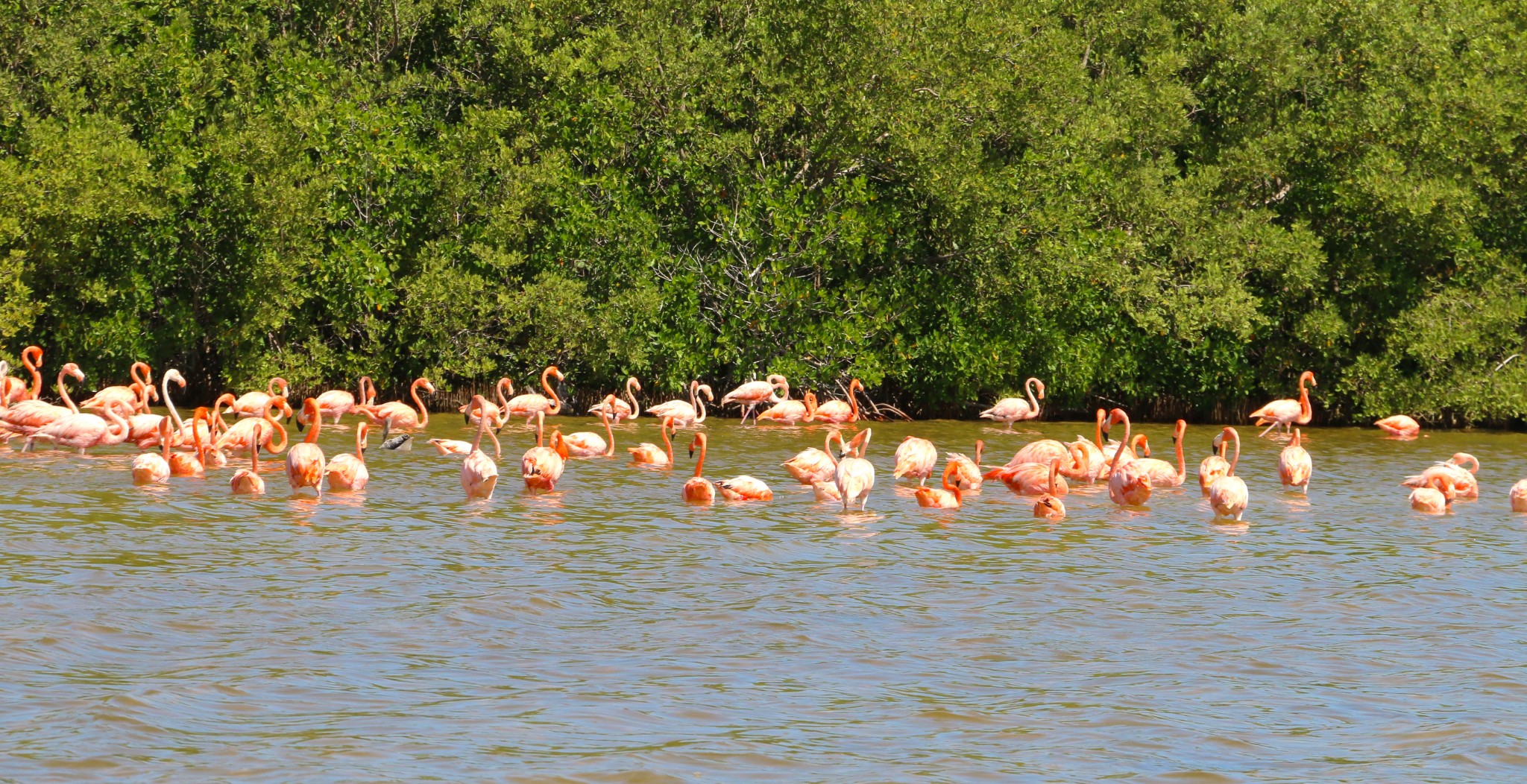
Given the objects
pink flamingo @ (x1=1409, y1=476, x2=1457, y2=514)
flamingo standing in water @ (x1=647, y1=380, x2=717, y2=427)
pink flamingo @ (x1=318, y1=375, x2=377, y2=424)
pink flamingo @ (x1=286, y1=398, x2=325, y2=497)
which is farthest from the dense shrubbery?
pink flamingo @ (x1=1409, y1=476, x2=1457, y2=514)

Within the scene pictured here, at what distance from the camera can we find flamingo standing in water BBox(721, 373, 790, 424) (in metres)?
27.2

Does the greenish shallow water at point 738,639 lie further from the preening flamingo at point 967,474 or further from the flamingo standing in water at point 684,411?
the flamingo standing in water at point 684,411

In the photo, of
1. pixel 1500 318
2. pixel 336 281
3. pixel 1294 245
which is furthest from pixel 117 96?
pixel 1500 318

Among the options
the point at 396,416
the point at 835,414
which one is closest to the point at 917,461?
the point at 835,414

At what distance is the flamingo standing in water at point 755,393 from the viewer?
27.2 m

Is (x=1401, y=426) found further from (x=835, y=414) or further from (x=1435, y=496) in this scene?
(x=1435, y=496)

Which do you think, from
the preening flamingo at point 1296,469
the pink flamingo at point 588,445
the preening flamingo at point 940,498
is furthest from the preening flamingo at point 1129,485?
the pink flamingo at point 588,445

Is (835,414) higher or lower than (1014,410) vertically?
lower

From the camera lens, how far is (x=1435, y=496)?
1750 cm

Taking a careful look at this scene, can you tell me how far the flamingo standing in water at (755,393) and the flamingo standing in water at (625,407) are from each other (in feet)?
4.60

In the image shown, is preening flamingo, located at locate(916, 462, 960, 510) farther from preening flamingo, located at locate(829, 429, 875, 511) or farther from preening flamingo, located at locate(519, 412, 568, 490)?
preening flamingo, located at locate(519, 412, 568, 490)

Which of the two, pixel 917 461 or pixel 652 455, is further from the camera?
pixel 652 455

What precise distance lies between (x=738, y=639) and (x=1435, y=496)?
9.79 m

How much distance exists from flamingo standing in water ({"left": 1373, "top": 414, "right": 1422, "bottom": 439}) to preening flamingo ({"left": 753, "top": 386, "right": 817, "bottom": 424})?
30.4 ft
